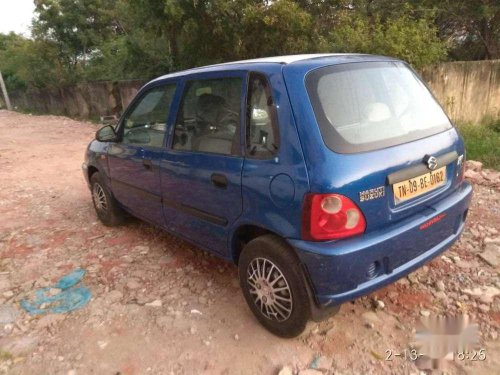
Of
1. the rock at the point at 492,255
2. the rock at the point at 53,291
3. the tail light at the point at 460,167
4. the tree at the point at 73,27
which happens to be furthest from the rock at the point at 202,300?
the tree at the point at 73,27

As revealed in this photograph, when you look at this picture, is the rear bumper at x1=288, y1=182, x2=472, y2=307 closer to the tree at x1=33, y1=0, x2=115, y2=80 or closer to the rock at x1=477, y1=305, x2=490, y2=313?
the rock at x1=477, y1=305, x2=490, y2=313

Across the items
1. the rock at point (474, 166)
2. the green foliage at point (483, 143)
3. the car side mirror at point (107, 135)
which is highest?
the car side mirror at point (107, 135)

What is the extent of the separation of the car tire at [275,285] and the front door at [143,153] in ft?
3.94

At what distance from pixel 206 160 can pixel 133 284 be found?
134 cm

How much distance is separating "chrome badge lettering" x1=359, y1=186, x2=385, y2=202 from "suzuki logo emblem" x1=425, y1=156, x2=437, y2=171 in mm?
401

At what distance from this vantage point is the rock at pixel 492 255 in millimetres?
3277

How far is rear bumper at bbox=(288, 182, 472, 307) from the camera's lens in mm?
2152

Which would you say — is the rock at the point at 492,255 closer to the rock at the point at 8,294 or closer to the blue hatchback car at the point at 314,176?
the blue hatchback car at the point at 314,176

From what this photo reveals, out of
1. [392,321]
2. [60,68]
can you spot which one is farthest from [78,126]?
[392,321]

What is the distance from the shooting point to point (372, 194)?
2205mm

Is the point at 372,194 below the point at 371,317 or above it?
above

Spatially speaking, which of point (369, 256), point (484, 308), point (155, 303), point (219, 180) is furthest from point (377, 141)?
point (155, 303)

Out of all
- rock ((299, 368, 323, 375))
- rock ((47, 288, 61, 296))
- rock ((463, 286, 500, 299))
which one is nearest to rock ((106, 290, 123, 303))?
rock ((47, 288, 61, 296))

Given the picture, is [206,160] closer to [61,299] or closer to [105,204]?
[61,299]
